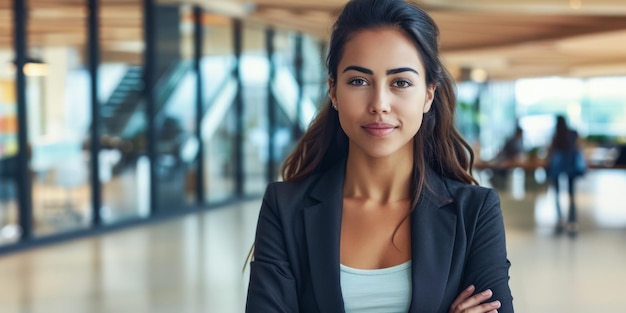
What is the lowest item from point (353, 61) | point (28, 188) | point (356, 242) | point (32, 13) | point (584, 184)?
point (584, 184)

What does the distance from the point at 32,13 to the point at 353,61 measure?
30.7ft

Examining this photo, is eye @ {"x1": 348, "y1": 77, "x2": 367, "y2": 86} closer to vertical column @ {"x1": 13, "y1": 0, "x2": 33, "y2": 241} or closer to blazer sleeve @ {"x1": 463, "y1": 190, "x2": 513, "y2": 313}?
blazer sleeve @ {"x1": 463, "y1": 190, "x2": 513, "y2": 313}

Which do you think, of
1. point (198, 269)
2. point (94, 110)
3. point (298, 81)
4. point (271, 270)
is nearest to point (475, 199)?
point (271, 270)

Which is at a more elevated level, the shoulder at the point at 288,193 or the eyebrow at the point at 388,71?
the eyebrow at the point at 388,71

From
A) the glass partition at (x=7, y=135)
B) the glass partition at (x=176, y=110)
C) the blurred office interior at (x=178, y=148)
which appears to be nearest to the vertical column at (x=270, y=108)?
the blurred office interior at (x=178, y=148)

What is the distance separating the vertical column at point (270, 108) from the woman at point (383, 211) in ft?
51.5

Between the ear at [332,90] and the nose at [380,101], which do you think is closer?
the nose at [380,101]

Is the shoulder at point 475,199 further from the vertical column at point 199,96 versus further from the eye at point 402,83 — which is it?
→ the vertical column at point 199,96

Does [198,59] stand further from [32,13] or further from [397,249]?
[397,249]

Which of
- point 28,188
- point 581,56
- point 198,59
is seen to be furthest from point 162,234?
point 581,56

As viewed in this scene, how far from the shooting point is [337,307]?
1839 mm

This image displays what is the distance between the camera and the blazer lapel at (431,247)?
183 cm

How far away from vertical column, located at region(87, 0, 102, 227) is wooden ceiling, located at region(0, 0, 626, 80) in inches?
5.0

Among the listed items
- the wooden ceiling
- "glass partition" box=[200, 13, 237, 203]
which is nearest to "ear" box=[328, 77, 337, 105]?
the wooden ceiling
